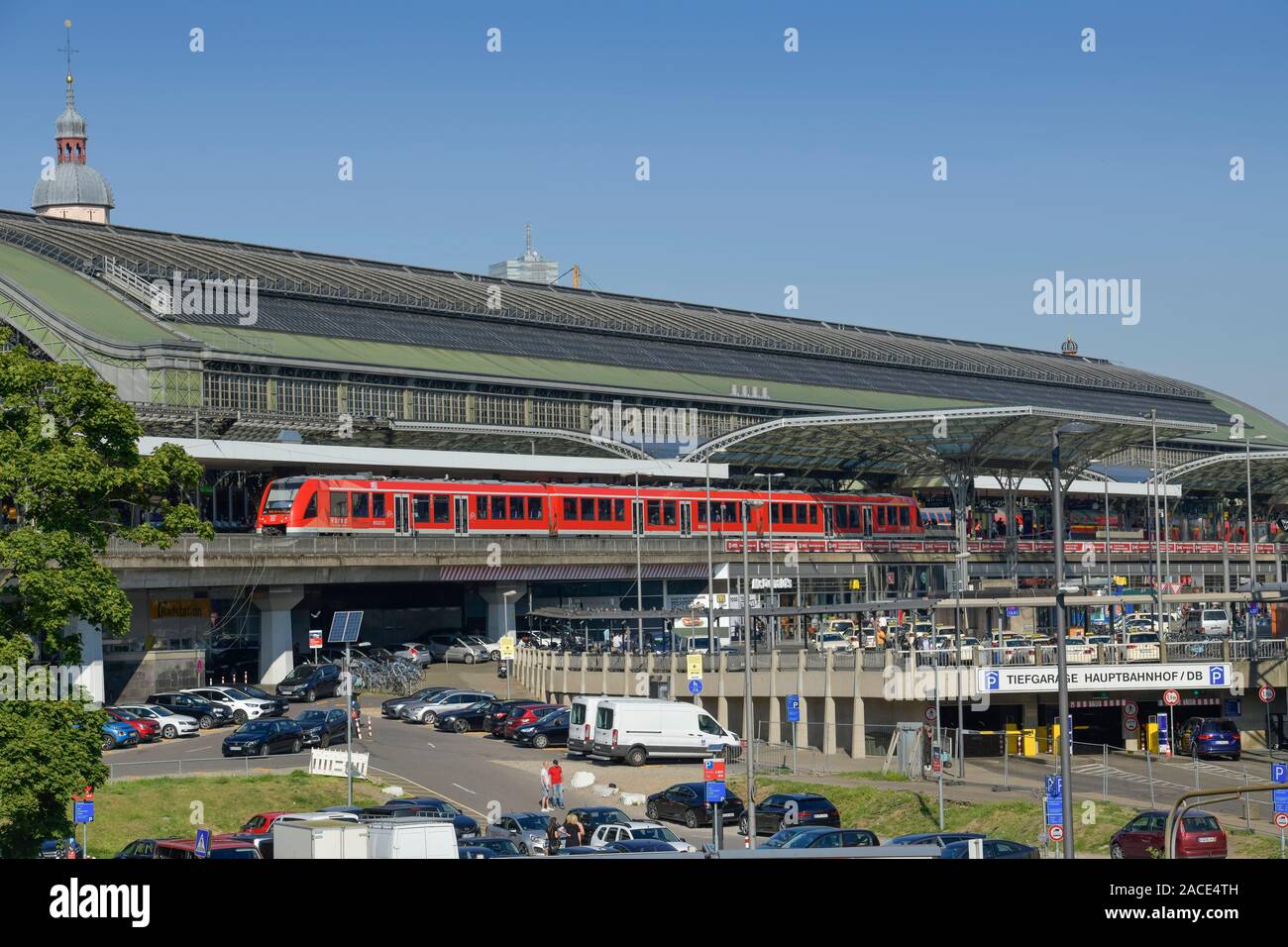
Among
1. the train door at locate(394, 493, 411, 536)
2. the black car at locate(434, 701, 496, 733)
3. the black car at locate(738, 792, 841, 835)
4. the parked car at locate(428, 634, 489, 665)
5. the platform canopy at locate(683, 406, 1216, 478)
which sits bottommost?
the black car at locate(738, 792, 841, 835)

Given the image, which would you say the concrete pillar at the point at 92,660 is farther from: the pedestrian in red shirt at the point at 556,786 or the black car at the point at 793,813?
the black car at the point at 793,813

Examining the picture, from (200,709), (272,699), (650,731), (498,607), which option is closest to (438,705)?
(272,699)

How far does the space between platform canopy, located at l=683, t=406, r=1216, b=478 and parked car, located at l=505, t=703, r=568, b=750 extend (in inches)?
1302

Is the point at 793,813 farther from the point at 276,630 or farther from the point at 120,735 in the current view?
the point at 276,630

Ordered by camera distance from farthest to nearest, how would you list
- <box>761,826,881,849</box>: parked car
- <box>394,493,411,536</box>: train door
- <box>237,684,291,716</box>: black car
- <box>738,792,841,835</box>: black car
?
<box>394,493,411,536</box>: train door
<box>237,684,291,716</box>: black car
<box>738,792,841,835</box>: black car
<box>761,826,881,849</box>: parked car

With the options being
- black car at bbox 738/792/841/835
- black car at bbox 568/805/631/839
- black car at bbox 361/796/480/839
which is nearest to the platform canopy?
black car at bbox 738/792/841/835

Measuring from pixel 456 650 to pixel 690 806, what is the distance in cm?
3713

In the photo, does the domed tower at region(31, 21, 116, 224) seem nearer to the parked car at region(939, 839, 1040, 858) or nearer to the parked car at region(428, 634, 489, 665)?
the parked car at region(428, 634, 489, 665)

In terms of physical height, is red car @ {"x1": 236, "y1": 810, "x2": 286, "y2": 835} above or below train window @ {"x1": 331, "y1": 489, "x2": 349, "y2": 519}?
below

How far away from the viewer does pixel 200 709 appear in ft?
206

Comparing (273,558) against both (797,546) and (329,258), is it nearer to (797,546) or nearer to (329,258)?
(797,546)

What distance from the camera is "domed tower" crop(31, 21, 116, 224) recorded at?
583 feet
